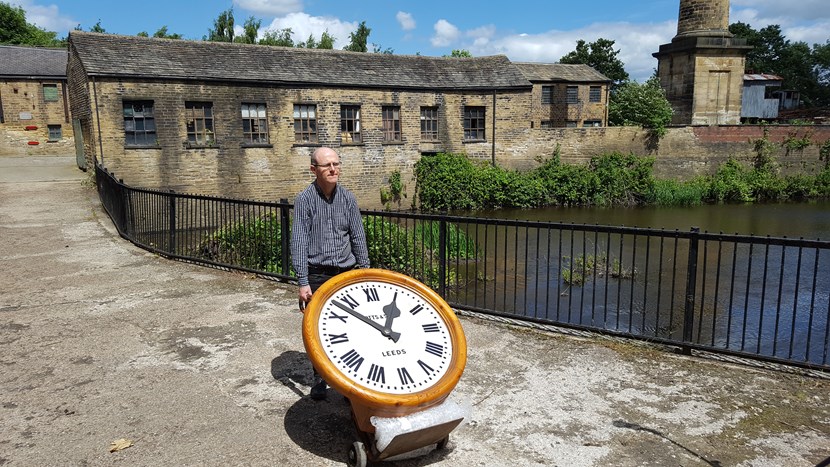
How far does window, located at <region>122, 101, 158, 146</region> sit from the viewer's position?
20062 mm

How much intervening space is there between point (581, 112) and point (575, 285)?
30.7 metres

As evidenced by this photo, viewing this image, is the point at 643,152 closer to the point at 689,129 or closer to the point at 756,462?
the point at 689,129

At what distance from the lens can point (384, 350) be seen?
3.46 m

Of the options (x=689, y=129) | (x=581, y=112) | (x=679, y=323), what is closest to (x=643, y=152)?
(x=689, y=129)

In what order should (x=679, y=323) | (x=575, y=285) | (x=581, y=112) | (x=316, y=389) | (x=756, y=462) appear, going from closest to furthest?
(x=756, y=462) < (x=316, y=389) < (x=679, y=323) < (x=575, y=285) < (x=581, y=112)

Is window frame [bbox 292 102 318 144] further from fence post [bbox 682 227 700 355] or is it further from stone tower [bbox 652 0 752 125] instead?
fence post [bbox 682 227 700 355]

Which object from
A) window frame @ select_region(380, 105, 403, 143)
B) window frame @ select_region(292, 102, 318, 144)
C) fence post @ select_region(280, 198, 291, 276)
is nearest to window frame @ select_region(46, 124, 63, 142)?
window frame @ select_region(292, 102, 318, 144)

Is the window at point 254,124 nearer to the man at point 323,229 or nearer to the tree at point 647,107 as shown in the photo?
the tree at point 647,107

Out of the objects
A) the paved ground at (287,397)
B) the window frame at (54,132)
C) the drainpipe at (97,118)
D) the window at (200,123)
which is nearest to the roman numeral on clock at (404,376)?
the paved ground at (287,397)

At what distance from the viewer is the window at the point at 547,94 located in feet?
134

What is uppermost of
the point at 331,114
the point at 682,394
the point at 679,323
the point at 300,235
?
the point at 331,114

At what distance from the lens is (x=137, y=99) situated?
65.7 ft

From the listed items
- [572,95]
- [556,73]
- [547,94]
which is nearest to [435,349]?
[547,94]

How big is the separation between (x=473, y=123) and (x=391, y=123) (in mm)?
4056
